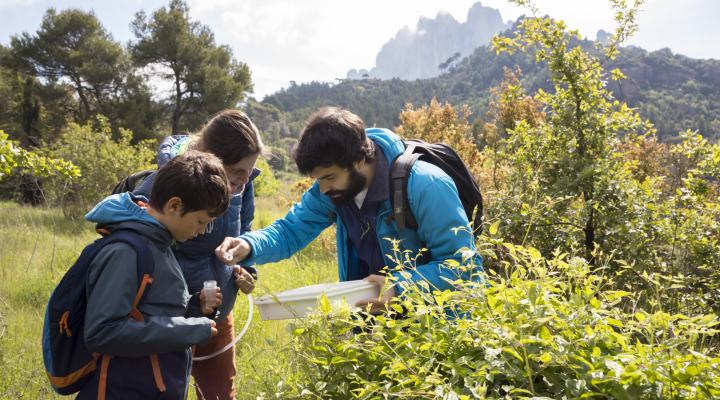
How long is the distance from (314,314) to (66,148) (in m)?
12.5

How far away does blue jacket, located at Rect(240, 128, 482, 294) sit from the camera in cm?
192

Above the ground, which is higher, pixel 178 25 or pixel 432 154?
pixel 178 25

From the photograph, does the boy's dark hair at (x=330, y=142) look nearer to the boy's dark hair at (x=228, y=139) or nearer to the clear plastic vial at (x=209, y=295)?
the boy's dark hair at (x=228, y=139)

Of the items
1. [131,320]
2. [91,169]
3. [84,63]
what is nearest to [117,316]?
[131,320]

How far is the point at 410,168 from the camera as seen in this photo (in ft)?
6.80

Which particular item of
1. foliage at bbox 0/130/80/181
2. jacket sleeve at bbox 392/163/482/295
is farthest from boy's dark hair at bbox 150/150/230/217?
foliage at bbox 0/130/80/181

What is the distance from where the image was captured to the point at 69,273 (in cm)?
173

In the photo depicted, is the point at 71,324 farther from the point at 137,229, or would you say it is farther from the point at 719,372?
the point at 719,372

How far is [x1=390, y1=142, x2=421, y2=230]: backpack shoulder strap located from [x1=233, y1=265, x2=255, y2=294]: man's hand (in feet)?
2.66

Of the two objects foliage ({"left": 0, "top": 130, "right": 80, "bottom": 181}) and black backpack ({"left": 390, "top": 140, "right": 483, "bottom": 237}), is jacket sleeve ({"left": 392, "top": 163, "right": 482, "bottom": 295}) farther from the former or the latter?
foliage ({"left": 0, "top": 130, "right": 80, "bottom": 181})

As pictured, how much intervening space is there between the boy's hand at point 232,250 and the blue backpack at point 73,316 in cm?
53

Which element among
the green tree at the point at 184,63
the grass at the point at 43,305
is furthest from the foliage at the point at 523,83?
the grass at the point at 43,305

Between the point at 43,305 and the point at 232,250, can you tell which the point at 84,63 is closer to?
the point at 43,305

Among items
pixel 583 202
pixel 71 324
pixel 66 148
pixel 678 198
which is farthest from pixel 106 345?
pixel 66 148
